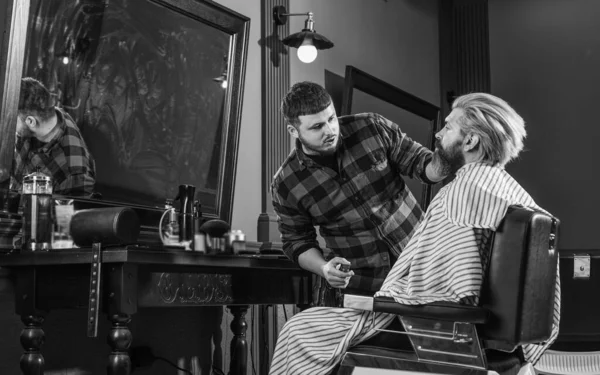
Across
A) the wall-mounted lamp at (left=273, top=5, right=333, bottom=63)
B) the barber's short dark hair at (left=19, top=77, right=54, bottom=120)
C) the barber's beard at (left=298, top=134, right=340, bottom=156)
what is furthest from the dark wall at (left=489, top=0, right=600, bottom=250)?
the barber's short dark hair at (left=19, top=77, right=54, bottom=120)

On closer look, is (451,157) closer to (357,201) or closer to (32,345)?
(357,201)

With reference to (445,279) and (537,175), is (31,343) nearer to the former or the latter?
(445,279)

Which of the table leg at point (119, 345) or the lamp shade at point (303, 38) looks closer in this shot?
the table leg at point (119, 345)

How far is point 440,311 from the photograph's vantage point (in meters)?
1.89

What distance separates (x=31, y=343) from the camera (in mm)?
2262

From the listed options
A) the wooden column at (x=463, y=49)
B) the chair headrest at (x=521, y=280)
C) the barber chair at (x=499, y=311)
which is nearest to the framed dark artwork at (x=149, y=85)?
the barber chair at (x=499, y=311)

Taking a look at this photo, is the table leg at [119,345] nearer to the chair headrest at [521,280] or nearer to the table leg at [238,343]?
the chair headrest at [521,280]

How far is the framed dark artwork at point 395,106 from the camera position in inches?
175

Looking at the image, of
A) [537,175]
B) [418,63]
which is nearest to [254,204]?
[418,63]

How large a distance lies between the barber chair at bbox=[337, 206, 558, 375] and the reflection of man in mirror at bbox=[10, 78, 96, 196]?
3.89 ft

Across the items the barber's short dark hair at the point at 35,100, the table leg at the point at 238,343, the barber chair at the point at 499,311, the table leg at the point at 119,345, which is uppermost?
the barber's short dark hair at the point at 35,100

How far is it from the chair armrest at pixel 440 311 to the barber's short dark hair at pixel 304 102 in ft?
2.92

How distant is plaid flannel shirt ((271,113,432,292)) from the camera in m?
2.79

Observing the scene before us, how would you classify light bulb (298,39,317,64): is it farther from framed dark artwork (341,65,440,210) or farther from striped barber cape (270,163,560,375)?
striped barber cape (270,163,560,375)
